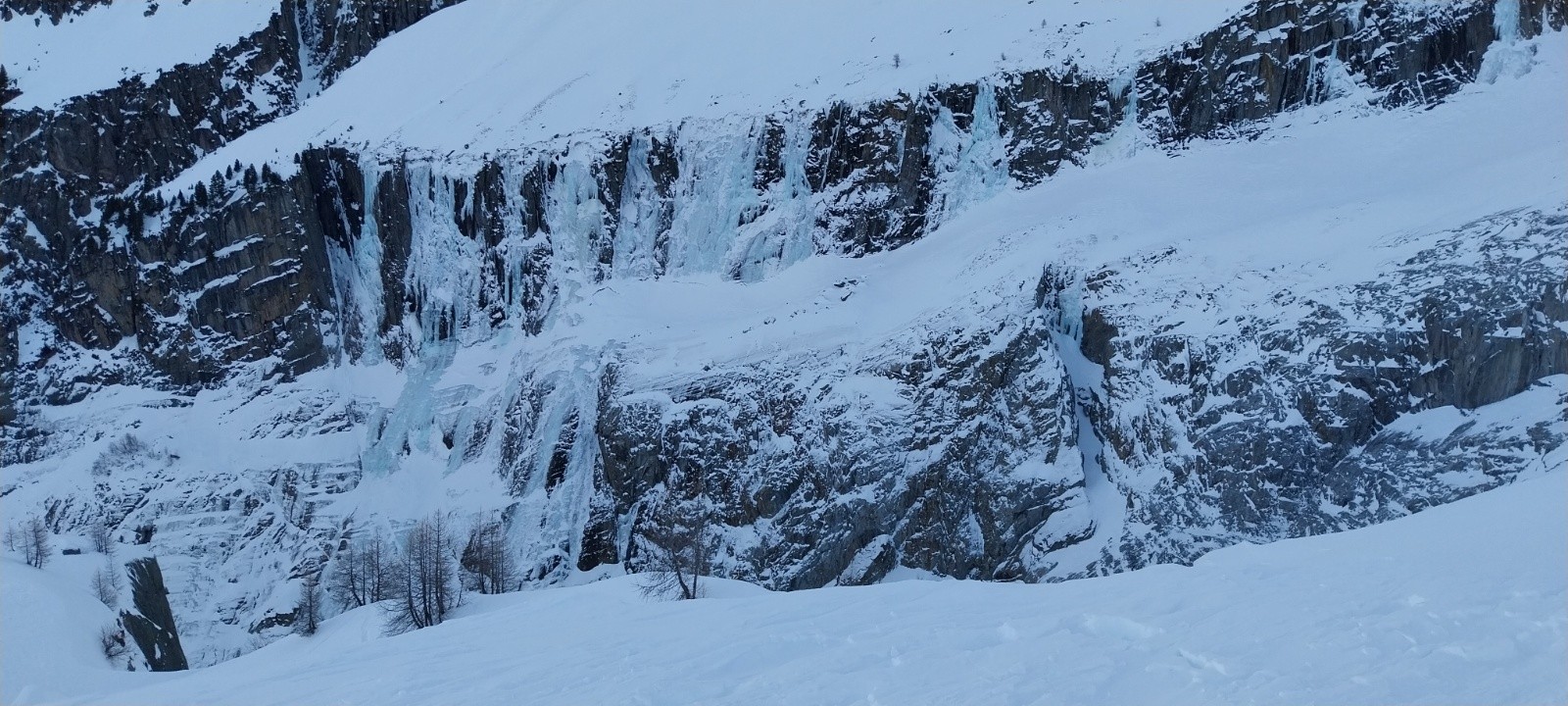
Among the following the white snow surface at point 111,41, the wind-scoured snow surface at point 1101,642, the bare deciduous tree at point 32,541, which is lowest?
the bare deciduous tree at point 32,541

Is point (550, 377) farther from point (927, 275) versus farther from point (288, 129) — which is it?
point (288, 129)

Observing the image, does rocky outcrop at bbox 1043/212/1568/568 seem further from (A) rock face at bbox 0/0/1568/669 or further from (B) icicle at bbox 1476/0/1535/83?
(B) icicle at bbox 1476/0/1535/83

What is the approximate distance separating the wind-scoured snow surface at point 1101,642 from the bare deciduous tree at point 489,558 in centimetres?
2415

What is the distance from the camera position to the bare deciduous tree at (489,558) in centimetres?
4000

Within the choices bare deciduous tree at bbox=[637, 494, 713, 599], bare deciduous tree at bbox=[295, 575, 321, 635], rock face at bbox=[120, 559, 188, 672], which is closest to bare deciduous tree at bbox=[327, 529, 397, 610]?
bare deciduous tree at bbox=[295, 575, 321, 635]

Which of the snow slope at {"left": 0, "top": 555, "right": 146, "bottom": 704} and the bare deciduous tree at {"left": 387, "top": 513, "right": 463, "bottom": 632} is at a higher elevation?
the snow slope at {"left": 0, "top": 555, "right": 146, "bottom": 704}

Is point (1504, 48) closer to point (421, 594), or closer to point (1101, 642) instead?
point (1101, 642)

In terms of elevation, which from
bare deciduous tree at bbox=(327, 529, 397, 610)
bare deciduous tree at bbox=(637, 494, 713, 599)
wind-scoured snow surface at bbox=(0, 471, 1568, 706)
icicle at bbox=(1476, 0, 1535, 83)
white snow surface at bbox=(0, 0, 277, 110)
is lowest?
bare deciduous tree at bbox=(327, 529, 397, 610)

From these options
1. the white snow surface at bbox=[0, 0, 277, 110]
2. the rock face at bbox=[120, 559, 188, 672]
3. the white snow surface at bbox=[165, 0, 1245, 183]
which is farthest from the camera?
the white snow surface at bbox=[0, 0, 277, 110]

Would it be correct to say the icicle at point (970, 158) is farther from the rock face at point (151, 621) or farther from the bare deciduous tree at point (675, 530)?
the rock face at point (151, 621)

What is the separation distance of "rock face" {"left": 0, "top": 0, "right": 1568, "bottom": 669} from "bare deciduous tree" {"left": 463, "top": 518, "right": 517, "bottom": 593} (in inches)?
33.4

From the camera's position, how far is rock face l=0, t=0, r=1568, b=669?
3412 cm

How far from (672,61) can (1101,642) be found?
46397 mm

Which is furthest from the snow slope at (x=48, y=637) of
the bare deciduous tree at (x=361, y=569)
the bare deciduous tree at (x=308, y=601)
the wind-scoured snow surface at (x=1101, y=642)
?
the bare deciduous tree at (x=308, y=601)
